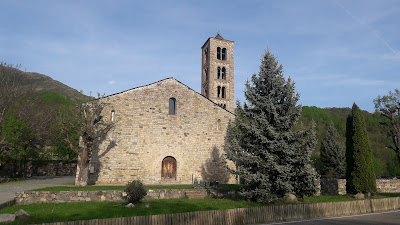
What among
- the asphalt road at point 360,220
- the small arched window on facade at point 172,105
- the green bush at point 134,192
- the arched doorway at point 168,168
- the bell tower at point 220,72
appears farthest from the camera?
the bell tower at point 220,72

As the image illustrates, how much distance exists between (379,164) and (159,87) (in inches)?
1151

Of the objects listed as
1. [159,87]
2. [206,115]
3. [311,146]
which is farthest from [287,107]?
[159,87]

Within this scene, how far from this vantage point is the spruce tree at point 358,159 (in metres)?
17.5

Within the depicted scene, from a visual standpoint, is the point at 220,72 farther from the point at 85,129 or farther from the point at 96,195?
the point at 96,195

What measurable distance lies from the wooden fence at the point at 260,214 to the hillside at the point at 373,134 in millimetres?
5089

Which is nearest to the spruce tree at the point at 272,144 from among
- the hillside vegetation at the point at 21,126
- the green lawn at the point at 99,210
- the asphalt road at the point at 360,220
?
the green lawn at the point at 99,210

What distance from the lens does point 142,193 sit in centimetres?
1409

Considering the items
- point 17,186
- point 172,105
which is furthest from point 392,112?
point 17,186

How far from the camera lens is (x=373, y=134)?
5878 centimetres

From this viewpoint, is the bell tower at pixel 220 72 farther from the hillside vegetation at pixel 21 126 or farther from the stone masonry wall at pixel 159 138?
the hillside vegetation at pixel 21 126

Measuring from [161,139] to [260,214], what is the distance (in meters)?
12.8

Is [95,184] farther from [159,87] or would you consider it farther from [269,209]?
[269,209]

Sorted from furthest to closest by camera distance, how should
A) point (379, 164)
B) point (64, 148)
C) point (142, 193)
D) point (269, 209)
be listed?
1. point (64, 148)
2. point (379, 164)
3. point (142, 193)
4. point (269, 209)

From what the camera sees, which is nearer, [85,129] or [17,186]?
[85,129]
